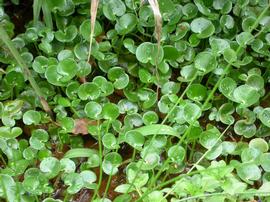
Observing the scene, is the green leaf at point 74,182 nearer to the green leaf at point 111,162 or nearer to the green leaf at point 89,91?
the green leaf at point 111,162

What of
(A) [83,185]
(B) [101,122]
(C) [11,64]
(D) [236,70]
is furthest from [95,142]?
(D) [236,70]

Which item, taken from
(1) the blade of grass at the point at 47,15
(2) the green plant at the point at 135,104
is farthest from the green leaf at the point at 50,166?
(1) the blade of grass at the point at 47,15

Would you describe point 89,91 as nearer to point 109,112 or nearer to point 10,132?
point 109,112

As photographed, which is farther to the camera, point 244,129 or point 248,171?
point 244,129

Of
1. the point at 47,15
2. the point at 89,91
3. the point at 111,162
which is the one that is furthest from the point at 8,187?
the point at 47,15

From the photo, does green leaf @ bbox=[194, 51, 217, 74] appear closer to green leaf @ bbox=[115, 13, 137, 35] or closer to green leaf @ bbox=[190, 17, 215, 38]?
green leaf @ bbox=[190, 17, 215, 38]

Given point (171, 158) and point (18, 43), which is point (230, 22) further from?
point (18, 43)
